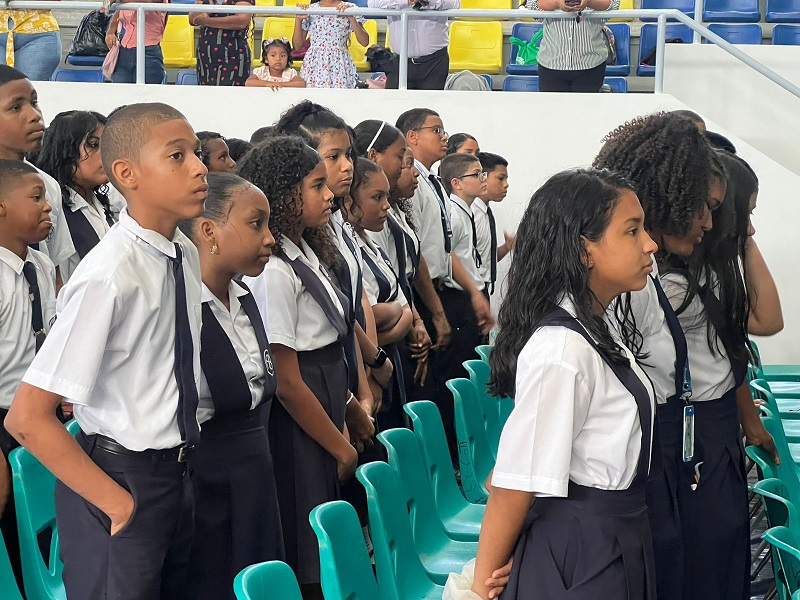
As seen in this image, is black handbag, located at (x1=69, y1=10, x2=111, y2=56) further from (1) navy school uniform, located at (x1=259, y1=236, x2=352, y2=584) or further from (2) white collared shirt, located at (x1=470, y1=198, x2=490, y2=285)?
(1) navy school uniform, located at (x1=259, y1=236, x2=352, y2=584)

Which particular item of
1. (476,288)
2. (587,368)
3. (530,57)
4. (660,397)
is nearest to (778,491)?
(660,397)

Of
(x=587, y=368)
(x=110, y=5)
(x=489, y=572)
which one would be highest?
(x=110, y=5)

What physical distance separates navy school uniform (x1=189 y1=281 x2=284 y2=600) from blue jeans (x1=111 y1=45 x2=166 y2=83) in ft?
16.6

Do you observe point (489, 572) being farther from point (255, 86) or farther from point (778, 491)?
point (255, 86)

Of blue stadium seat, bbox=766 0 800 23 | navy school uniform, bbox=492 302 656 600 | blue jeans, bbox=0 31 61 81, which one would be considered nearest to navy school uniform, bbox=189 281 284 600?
navy school uniform, bbox=492 302 656 600

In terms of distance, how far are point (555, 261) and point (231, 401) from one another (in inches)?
32.5

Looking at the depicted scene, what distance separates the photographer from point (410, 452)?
9.44 ft

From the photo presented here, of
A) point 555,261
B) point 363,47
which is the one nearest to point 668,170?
point 555,261

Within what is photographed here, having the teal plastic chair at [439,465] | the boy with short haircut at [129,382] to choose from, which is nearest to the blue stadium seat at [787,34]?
the teal plastic chair at [439,465]

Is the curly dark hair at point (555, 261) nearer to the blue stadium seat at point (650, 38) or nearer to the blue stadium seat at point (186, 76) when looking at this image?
the blue stadium seat at point (650, 38)

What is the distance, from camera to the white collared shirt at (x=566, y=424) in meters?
1.77

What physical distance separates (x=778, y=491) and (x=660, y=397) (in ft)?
2.22

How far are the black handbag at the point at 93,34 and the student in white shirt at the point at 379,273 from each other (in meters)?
4.58

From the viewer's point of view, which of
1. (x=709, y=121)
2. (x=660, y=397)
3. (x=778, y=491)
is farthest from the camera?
(x=709, y=121)
